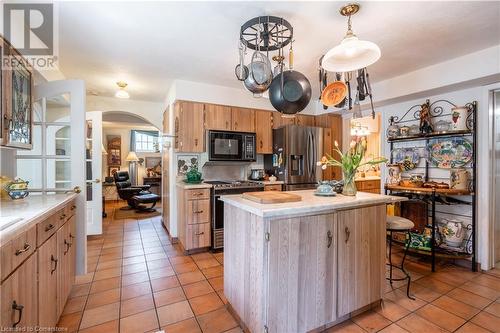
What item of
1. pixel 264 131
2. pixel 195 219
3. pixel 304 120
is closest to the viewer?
pixel 195 219

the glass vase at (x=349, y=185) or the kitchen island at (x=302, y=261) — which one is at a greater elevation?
the glass vase at (x=349, y=185)

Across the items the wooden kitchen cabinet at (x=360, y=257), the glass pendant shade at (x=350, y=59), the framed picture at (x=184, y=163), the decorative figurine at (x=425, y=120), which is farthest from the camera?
the framed picture at (x=184, y=163)

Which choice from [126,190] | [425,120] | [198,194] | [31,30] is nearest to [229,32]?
[31,30]

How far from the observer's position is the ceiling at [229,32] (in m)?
1.82

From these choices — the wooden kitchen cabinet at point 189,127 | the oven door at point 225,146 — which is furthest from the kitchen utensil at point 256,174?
the wooden kitchen cabinet at point 189,127

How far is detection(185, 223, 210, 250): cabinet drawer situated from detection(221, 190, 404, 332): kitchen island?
4.51 feet

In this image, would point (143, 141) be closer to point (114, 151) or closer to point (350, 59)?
point (114, 151)

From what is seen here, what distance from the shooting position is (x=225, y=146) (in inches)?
145

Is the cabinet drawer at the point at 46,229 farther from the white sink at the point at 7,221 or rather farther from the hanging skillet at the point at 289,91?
the hanging skillet at the point at 289,91

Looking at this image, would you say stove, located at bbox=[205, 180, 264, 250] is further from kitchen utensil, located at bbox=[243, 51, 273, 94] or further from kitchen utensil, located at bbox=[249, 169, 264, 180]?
kitchen utensil, located at bbox=[243, 51, 273, 94]

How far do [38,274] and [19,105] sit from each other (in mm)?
1399

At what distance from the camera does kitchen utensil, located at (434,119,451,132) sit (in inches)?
116

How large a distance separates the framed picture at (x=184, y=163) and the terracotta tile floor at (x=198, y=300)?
127cm

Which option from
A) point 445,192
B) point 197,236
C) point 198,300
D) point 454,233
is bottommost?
point 198,300
